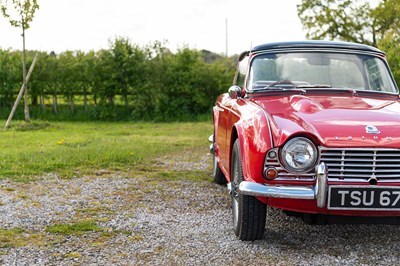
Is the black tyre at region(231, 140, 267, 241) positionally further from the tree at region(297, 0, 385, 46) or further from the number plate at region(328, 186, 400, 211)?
the tree at region(297, 0, 385, 46)

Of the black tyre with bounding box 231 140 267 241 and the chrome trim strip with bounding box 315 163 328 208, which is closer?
the chrome trim strip with bounding box 315 163 328 208

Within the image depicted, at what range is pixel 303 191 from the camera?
370 centimetres

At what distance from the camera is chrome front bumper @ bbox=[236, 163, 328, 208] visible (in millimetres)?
3662

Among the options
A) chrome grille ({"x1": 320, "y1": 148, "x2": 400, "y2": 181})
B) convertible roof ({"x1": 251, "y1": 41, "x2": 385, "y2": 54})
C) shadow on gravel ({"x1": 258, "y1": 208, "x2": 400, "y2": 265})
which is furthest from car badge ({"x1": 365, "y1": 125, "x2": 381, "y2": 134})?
convertible roof ({"x1": 251, "y1": 41, "x2": 385, "y2": 54})

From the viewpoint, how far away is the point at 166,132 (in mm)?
13734

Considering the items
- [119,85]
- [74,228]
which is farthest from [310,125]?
[119,85]

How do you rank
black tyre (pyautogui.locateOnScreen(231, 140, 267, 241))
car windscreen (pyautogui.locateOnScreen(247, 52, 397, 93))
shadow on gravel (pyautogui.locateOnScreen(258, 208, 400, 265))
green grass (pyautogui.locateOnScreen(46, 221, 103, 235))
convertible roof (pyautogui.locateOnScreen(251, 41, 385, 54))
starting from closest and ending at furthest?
1. shadow on gravel (pyautogui.locateOnScreen(258, 208, 400, 265))
2. black tyre (pyautogui.locateOnScreen(231, 140, 267, 241))
3. green grass (pyautogui.locateOnScreen(46, 221, 103, 235))
4. car windscreen (pyautogui.locateOnScreen(247, 52, 397, 93))
5. convertible roof (pyautogui.locateOnScreen(251, 41, 385, 54))

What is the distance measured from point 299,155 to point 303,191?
263 mm

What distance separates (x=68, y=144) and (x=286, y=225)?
6603 mm

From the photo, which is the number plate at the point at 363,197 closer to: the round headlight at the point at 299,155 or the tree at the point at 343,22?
the round headlight at the point at 299,155

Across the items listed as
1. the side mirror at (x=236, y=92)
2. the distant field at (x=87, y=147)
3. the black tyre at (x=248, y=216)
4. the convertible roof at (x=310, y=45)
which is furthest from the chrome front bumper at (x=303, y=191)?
the distant field at (x=87, y=147)

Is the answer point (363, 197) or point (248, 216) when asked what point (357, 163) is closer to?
point (363, 197)

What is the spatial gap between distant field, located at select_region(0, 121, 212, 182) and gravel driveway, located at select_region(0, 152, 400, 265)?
123cm

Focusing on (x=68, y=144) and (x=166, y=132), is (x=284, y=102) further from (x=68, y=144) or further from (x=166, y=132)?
(x=166, y=132)
